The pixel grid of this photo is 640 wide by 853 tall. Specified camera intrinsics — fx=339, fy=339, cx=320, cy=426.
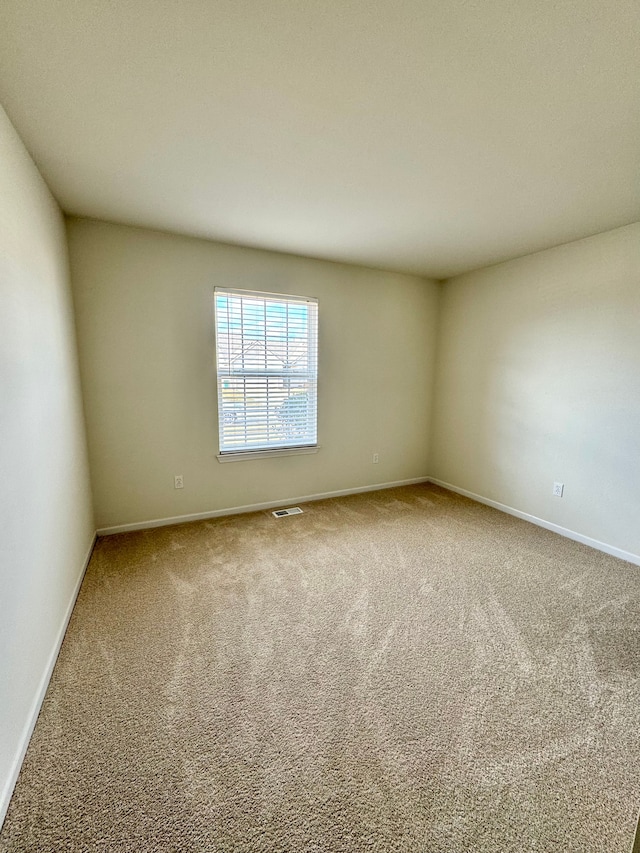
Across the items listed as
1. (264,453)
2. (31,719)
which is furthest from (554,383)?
(31,719)

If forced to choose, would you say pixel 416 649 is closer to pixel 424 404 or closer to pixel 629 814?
pixel 629 814

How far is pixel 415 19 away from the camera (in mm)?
1051

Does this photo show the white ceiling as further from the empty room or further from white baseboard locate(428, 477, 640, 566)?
white baseboard locate(428, 477, 640, 566)

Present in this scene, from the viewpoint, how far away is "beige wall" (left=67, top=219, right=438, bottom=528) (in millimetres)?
2637

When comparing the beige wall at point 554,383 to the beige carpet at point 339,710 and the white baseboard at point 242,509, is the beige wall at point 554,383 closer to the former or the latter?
the beige carpet at point 339,710

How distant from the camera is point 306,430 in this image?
355 cm

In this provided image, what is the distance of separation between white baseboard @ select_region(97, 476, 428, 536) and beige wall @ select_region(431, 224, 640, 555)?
864 mm

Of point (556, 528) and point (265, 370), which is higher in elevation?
point (265, 370)

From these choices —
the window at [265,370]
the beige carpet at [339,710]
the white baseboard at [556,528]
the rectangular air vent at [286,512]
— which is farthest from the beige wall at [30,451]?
the white baseboard at [556,528]

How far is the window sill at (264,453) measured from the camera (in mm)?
3178

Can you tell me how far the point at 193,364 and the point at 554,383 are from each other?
10.4 ft

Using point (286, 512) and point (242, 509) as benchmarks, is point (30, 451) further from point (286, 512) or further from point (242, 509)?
point (286, 512)

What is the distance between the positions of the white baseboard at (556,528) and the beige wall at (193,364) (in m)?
1.12

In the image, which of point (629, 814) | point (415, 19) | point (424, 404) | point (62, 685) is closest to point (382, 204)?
point (415, 19)
